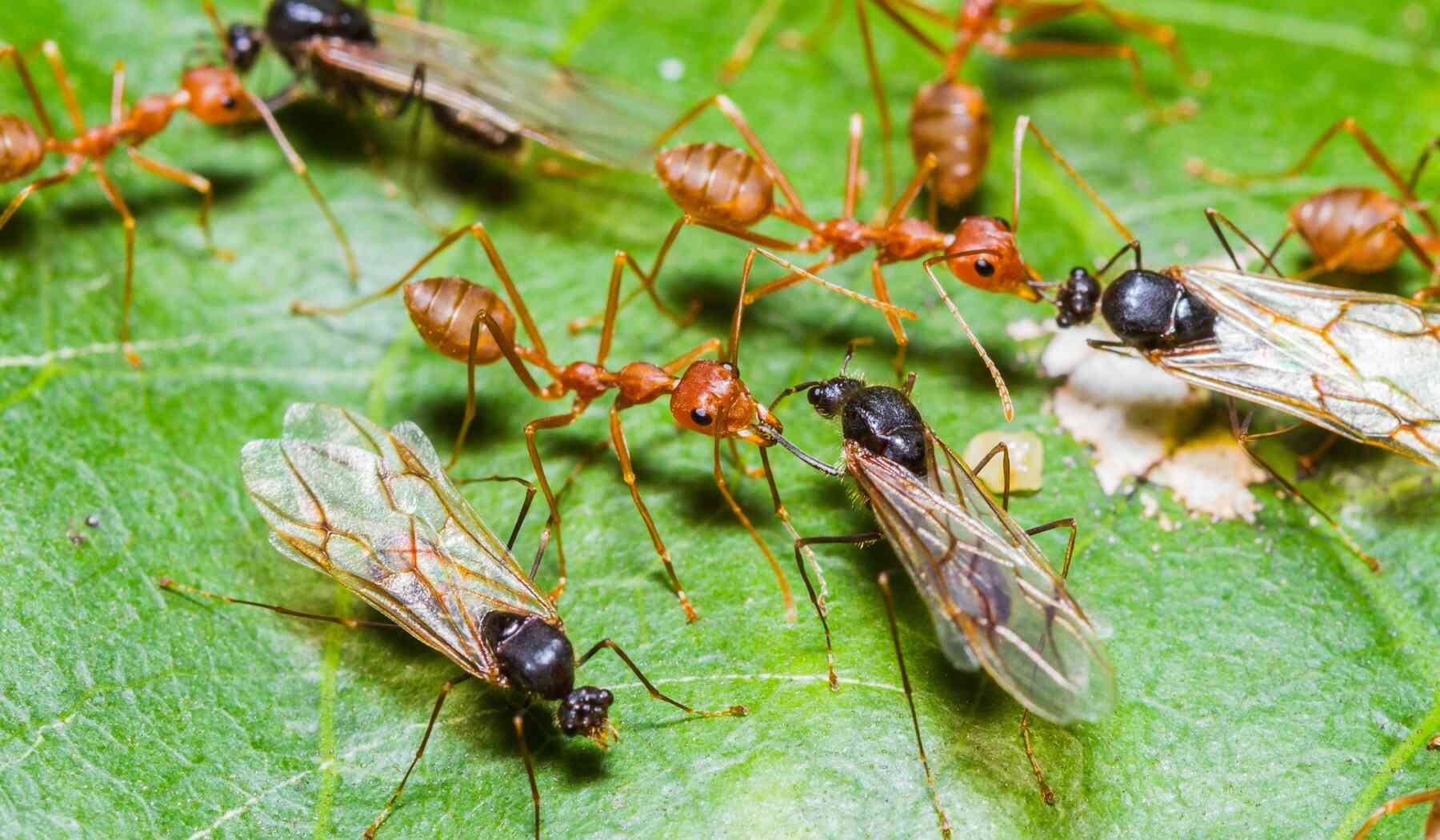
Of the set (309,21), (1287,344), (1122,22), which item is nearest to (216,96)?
(309,21)

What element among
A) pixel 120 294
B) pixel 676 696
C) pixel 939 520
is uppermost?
pixel 120 294

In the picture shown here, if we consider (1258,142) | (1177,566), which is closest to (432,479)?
(1177,566)

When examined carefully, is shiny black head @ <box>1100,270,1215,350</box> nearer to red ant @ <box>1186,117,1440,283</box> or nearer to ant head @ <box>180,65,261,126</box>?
red ant @ <box>1186,117,1440,283</box>

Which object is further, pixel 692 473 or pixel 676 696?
pixel 692 473

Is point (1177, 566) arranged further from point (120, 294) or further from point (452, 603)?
point (120, 294)

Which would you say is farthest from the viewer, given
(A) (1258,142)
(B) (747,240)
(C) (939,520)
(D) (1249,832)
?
(A) (1258,142)

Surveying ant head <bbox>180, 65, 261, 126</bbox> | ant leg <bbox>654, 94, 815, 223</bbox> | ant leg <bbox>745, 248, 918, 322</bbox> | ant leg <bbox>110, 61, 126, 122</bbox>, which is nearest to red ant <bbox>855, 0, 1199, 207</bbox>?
ant leg <bbox>654, 94, 815, 223</bbox>
